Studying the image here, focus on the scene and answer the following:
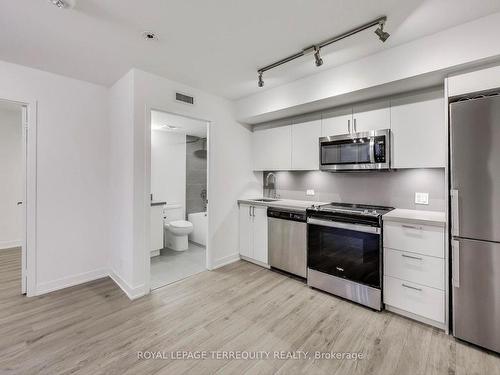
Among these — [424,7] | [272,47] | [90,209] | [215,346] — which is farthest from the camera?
[90,209]

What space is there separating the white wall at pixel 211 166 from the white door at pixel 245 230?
0.09 m

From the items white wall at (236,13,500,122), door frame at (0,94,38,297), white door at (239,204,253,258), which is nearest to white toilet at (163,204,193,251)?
white door at (239,204,253,258)

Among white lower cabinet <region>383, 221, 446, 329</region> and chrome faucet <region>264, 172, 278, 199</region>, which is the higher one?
chrome faucet <region>264, 172, 278, 199</region>

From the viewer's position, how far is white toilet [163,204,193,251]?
4172mm

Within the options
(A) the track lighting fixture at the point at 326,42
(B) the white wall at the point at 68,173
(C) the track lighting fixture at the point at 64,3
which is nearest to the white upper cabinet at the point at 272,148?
(A) the track lighting fixture at the point at 326,42

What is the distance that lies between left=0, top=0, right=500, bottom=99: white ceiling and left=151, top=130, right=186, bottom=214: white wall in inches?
87.2

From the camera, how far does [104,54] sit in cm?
235

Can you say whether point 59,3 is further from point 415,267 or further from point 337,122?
point 415,267

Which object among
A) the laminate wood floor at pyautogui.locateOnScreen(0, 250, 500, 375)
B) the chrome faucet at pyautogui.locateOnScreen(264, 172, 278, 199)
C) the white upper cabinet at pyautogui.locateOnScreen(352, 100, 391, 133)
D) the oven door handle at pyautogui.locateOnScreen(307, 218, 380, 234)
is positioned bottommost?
the laminate wood floor at pyautogui.locateOnScreen(0, 250, 500, 375)

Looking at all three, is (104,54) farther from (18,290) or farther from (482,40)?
(482,40)

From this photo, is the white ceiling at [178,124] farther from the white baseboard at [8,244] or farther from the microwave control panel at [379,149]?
the white baseboard at [8,244]

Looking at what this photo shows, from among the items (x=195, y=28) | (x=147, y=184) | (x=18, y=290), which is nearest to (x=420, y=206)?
(x=195, y=28)

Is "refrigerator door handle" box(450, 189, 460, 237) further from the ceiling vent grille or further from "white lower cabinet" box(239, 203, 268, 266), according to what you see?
the ceiling vent grille

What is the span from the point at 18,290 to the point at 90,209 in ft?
3.92
